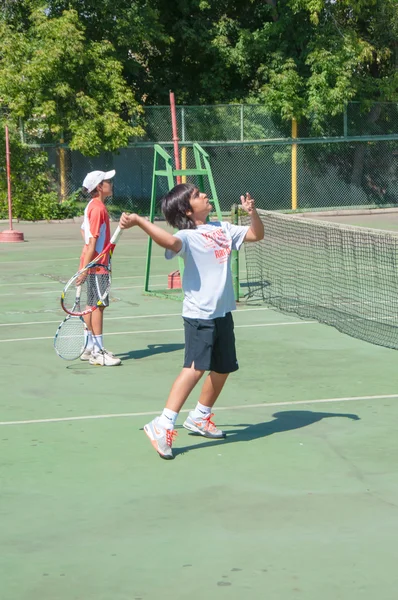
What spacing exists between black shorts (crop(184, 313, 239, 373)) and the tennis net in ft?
13.1

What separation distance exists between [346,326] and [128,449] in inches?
206

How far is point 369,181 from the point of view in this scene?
101 ft

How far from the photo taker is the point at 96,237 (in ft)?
31.2

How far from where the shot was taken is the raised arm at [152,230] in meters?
6.12

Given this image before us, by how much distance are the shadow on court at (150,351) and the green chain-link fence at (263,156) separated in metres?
18.4

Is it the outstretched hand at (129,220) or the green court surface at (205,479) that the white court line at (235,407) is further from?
the outstretched hand at (129,220)

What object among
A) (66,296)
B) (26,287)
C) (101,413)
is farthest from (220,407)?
(26,287)

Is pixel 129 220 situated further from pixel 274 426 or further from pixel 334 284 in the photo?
pixel 334 284

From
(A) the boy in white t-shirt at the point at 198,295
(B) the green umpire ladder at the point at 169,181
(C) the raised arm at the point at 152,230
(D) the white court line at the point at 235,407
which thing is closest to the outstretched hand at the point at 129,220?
(C) the raised arm at the point at 152,230

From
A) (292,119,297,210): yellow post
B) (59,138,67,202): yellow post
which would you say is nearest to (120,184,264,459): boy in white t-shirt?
(59,138,67,202): yellow post

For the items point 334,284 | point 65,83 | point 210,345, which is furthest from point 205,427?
point 65,83

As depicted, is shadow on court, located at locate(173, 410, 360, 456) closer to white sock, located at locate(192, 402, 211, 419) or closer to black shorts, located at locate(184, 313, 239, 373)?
white sock, located at locate(192, 402, 211, 419)

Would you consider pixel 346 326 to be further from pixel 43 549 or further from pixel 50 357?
pixel 43 549

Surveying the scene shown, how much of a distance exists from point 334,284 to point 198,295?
28.3 ft
